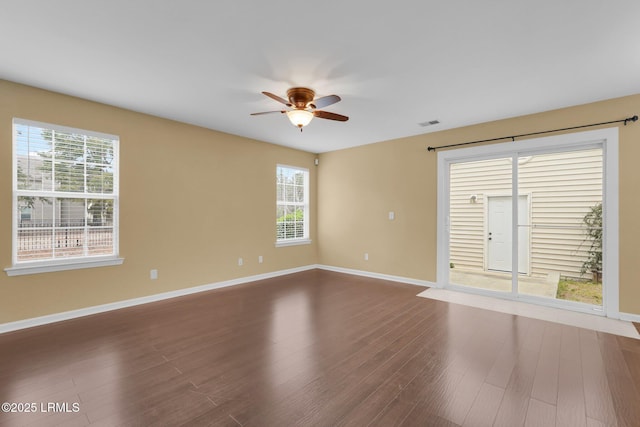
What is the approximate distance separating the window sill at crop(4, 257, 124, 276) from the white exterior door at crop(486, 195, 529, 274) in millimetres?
5206

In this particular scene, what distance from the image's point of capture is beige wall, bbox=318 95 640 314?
342 centimetres

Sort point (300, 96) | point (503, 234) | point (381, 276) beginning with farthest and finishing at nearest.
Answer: point (381, 276), point (503, 234), point (300, 96)

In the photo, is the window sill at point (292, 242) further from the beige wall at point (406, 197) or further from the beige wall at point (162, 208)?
the beige wall at point (406, 197)

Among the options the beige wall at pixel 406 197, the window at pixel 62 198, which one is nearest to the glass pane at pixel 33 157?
the window at pixel 62 198

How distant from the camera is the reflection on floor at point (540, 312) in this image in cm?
321

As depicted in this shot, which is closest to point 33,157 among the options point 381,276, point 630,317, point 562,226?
point 381,276

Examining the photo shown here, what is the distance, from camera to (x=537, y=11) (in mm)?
2006

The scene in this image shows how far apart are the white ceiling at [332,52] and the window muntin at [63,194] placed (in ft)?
1.88

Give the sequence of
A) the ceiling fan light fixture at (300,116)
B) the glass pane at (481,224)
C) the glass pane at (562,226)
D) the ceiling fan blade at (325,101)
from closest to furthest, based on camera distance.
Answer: the ceiling fan blade at (325,101), the ceiling fan light fixture at (300,116), the glass pane at (562,226), the glass pane at (481,224)

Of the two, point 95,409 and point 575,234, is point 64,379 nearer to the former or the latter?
point 95,409

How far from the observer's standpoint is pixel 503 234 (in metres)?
4.31

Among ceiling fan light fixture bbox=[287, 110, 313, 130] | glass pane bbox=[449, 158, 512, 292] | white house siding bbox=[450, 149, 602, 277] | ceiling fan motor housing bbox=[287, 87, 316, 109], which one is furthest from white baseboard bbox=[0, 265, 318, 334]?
white house siding bbox=[450, 149, 602, 277]

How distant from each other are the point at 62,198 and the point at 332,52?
347 cm

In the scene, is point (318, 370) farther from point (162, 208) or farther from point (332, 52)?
point (162, 208)
